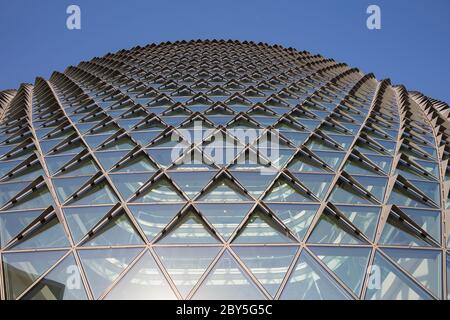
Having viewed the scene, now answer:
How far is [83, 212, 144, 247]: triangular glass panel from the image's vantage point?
12.4m

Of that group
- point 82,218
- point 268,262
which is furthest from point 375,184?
point 82,218

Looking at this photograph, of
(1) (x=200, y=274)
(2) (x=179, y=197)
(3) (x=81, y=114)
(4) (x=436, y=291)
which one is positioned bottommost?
(4) (x=436, y=291)

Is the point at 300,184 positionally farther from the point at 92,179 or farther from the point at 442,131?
the point at 442,131

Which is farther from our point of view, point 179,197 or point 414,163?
point 414,163

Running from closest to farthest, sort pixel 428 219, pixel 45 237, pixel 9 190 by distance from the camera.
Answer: pixel 45 237 < pixel 428 219 < pixel 9 190

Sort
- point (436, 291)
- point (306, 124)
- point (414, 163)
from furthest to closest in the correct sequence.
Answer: point (306, 124), point (414, 163), point (436, 291)

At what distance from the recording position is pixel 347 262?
1180 centimetres

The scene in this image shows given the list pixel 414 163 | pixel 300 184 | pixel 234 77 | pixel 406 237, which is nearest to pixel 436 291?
pixel 406 237

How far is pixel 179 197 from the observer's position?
14.7 m

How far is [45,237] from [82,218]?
1.30 m

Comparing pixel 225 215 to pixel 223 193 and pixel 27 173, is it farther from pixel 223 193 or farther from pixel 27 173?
pixel 27 173

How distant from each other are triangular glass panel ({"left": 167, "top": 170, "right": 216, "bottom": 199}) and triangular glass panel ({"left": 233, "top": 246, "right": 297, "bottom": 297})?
366cm

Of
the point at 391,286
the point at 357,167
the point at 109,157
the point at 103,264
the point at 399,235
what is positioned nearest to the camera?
the point at 391,286

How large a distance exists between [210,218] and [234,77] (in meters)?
21.7
